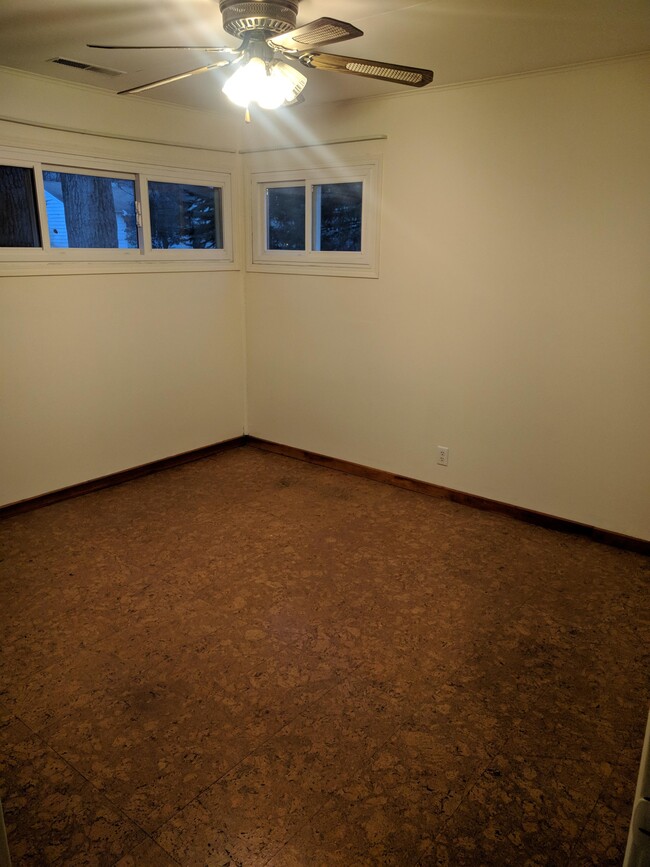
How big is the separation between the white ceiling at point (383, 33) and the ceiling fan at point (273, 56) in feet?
0.67

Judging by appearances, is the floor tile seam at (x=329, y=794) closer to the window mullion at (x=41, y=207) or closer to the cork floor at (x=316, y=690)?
the cork floor at (x=316, y=690)

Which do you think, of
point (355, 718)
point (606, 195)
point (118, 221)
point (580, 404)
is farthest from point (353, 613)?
point (118, 221)

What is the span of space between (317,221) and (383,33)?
181 cm

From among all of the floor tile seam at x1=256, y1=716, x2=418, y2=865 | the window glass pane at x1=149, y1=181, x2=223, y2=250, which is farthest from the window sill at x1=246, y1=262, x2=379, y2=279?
the floor tile seam at x1=256, y1=716, x2=418, y2=865

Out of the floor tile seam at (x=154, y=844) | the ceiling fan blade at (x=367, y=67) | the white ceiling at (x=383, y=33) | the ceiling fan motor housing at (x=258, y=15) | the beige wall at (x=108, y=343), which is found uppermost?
the white ceiling at (x=383, y=33)

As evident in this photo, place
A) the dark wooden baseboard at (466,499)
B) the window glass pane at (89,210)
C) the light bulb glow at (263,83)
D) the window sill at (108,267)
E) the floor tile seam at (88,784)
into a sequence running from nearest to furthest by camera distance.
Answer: the floor tile seam at (88,784)
the light bulb glow at (263,83)
the dark wooden baseboard at (466,499)
the window sill at (108,267)
the window glass pane at (89,210)

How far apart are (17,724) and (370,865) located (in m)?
1.31

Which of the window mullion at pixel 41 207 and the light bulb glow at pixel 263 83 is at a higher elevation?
the light bulb glow at pixel 263 83

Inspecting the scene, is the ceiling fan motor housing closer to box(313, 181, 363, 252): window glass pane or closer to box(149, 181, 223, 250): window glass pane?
box(313, 181, 363, 252): window glass pane

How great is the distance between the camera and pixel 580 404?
11.3ft

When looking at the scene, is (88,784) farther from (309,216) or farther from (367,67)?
(309,216)

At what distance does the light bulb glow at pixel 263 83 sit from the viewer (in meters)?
2.29

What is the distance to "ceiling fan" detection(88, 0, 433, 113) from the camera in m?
2.12

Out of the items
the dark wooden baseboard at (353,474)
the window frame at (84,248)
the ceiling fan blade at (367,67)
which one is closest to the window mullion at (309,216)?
the window frame at (84,248)
